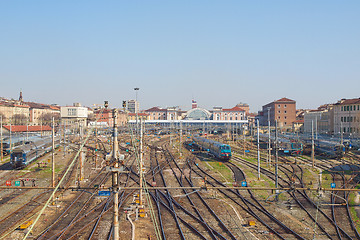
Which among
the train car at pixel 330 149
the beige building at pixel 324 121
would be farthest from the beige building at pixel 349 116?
the train car at pixel 330 149

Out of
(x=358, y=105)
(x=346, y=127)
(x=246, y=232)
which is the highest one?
(x=358, y=105)

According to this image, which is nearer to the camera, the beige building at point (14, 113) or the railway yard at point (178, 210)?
the railway yard at point (178, 210)

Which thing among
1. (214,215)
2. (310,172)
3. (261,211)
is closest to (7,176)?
(214,215)

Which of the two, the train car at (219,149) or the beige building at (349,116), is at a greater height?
the beige building at (349,116)

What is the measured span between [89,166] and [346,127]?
199 ft

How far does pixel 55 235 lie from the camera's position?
650 inches

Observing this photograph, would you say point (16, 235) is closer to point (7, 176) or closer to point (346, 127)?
point (7, 176)

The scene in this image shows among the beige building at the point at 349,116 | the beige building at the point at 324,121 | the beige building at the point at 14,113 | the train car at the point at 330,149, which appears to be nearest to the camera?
the train car at the point at 330,149

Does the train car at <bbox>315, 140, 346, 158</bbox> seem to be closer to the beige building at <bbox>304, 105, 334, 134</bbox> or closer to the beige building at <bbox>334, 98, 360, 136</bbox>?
the beige building at <bbox>334, 98, 360, 136</bbox>

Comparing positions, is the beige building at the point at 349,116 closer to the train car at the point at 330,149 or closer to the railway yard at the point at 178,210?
the train car at the point at 330,149

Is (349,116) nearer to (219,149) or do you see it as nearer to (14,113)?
(219,149)

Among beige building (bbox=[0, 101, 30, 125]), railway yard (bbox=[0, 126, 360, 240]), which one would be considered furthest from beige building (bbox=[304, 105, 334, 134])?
beige building (bbox=[0, 101, 30, 125])

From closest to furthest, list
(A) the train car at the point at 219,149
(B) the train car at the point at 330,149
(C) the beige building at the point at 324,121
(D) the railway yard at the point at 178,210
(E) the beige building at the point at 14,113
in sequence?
(D) the railway yard at the point at 178,210, (B) the train car at the point at 330,149, (A) the train car at the point at 219,149, (C) the beige building at the point at 324,121, (E) the beige building at the point at 14,113

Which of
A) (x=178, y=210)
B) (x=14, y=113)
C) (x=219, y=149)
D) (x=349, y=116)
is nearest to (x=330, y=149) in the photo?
(x=219, y=149)
